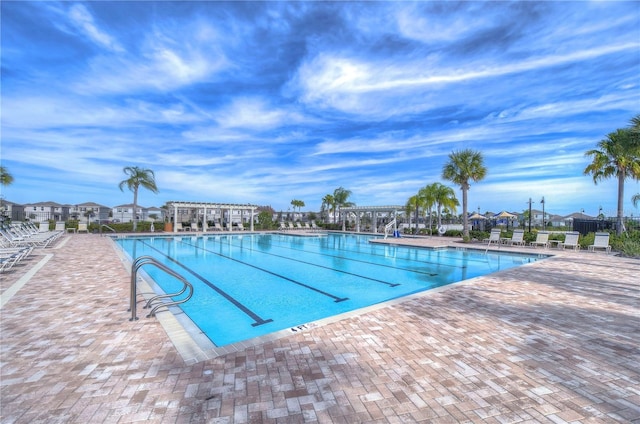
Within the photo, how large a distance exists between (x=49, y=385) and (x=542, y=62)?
15.8 m

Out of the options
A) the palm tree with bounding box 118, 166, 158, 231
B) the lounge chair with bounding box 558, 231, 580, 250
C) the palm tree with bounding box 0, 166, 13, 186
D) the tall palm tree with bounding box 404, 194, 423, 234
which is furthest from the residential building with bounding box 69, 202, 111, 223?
the lounge chair with bounding box 558, 231, 580, 250

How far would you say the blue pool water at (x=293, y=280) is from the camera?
5.74 m

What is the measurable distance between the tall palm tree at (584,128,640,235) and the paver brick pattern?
13278mm

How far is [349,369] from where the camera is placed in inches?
116

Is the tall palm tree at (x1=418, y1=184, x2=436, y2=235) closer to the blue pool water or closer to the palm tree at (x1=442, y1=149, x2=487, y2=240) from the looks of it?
the palm tree at (x1=442, y1=149, x2=487, y2=240)

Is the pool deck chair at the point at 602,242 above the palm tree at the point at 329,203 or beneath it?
beneath

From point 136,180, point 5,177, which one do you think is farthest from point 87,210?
point 5,177

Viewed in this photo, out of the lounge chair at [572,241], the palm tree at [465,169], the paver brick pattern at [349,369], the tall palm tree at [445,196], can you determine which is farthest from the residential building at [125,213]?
the lounge chair at [572,241]

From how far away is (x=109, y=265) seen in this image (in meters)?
8.91

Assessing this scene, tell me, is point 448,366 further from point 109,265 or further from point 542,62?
point 542,62

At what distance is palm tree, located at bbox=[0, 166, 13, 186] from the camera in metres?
18.7

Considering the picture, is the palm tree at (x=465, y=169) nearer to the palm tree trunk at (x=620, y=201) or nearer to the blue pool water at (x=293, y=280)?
the blue pool water at (x=293, y=280)

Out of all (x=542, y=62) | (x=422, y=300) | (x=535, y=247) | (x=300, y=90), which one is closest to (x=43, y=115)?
(x=300, y=90)

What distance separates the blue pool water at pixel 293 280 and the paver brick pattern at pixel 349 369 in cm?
150
